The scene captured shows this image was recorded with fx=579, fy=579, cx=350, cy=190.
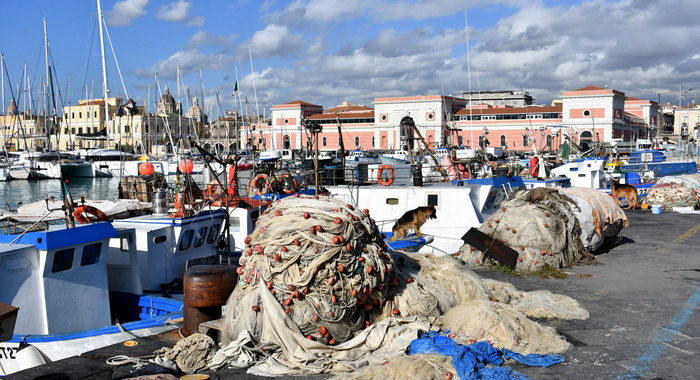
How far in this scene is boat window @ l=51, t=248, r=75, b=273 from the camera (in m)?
9.09

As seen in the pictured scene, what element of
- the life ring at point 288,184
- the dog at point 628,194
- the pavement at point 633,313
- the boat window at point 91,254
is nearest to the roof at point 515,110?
the dog at point 628,194

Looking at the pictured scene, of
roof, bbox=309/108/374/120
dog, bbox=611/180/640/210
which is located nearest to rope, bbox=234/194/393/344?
dog, bbox=611/180/640/210

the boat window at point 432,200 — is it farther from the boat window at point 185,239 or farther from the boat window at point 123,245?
the boat window at point 123,245

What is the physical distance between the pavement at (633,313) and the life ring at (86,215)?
26.3ft

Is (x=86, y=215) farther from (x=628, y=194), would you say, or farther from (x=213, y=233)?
(x=628, y=194)

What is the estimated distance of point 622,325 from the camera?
8516 mm

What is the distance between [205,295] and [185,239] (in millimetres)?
4248

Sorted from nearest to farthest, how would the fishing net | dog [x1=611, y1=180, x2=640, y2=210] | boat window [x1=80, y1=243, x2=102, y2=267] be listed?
the fishing net, boat window [x1=80, y1=243, x2=102, y2=267], dog [x1=611, y1=180, x2=640, y2=210]

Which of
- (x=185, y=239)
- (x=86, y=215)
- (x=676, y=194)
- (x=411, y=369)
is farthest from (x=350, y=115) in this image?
(x=411, y=369)

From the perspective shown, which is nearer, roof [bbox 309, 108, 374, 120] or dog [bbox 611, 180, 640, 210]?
dog [bbox 611, 180, 640, 210]

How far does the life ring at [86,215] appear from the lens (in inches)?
459

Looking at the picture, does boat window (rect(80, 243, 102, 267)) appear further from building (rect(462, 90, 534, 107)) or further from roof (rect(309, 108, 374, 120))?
building (rect(462, 90, 534, 107))

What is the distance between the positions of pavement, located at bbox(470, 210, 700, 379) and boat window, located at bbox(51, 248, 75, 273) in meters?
6.96

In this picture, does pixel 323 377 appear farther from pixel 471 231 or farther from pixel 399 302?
pixel 471 231
